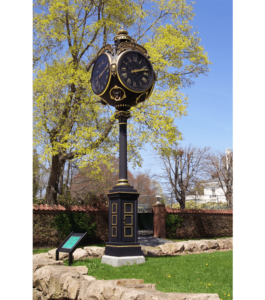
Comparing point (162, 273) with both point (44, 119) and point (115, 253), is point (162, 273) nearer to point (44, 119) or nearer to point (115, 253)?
point (115, 253)

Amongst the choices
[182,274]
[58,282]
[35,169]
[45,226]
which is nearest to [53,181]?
[45,226]

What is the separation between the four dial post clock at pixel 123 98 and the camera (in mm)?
8547

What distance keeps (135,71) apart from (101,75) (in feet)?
3.31

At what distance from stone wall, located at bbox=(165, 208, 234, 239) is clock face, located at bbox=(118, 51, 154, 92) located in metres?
9.67

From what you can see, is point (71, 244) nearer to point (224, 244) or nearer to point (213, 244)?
point (213, 244)

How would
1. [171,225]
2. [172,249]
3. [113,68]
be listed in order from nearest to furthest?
[113,68]
[172,249]
[171,225]

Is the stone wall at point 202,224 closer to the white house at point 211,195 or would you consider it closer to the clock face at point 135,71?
the clock face at point 135,71

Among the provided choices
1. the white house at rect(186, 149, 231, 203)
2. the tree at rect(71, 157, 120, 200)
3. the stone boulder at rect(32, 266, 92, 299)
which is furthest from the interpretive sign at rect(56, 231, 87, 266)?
the white house at rect(186, 149, 231, 203)

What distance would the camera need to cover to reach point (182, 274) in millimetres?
6582

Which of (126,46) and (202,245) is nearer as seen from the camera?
(126,46)

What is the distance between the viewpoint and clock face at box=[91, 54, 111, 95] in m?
8.98

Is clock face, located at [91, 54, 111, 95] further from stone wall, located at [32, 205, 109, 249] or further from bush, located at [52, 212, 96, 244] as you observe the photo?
bush, located at [52, 212, 96, 244]
